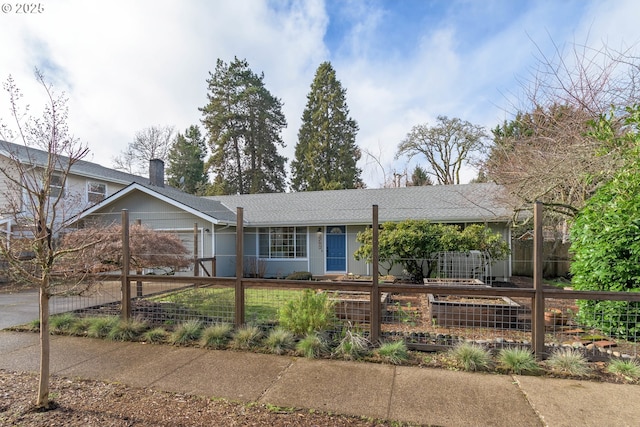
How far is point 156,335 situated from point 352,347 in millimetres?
3039

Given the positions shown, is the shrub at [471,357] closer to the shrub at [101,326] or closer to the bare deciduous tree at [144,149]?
the shrub at [101,326]

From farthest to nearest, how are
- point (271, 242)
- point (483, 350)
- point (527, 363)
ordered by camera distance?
point (271, 242), point (483, 350), point (527, 363)

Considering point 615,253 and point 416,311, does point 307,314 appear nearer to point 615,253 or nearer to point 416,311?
point 416,311

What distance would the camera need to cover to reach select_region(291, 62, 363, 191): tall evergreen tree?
27859 millimetres

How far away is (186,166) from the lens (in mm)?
31500

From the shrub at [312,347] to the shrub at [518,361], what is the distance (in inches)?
86.0

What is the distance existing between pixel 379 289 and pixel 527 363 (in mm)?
1898

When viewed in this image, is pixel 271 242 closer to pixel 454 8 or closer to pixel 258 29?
pixel 258 29

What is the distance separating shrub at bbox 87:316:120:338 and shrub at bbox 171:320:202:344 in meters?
1.18

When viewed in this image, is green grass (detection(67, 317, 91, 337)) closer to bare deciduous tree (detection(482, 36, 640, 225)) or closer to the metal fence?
the metal fence

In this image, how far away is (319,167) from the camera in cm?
2820

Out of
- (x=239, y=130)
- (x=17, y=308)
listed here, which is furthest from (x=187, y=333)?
(x=239, y=130)

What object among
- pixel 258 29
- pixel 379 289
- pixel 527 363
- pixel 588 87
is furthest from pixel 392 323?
pixel 258 29

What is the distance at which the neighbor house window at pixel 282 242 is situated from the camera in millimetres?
13070
